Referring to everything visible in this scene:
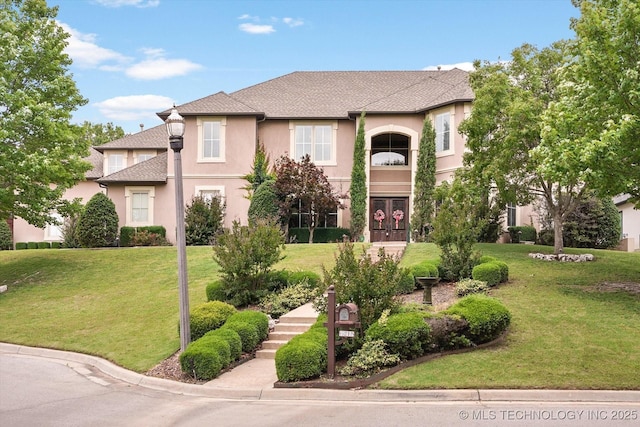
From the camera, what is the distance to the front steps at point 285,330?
12703 millimetres

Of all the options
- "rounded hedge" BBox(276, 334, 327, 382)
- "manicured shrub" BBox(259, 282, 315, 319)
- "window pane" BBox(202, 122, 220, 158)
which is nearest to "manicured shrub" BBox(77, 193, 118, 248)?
"window pane" BBox(202, 122, 220, 158)

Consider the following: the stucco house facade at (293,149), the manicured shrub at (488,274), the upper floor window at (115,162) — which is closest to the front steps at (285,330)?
the manicured shrub at (488,274)

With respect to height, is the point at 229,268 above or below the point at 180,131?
below

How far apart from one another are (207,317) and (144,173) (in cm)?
1939

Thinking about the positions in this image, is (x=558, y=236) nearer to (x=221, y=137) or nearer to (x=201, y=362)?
(x=201, y=362)

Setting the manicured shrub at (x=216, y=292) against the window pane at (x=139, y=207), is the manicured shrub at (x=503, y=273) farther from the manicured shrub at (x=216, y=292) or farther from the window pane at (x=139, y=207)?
the window pane at (x=139, y=207)

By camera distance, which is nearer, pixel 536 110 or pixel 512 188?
pixel 536 110

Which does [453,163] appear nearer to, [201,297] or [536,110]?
[536,110]

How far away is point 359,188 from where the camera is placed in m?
28.6

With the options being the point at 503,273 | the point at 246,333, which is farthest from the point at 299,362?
the point at 503,273

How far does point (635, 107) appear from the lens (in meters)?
14.0

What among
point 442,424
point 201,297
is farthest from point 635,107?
point 201,297

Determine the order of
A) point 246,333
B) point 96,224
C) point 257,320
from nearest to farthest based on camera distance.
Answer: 1. point 246,333
2. point 257,320
3. point 96,224

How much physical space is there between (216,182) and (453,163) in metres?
11.1
